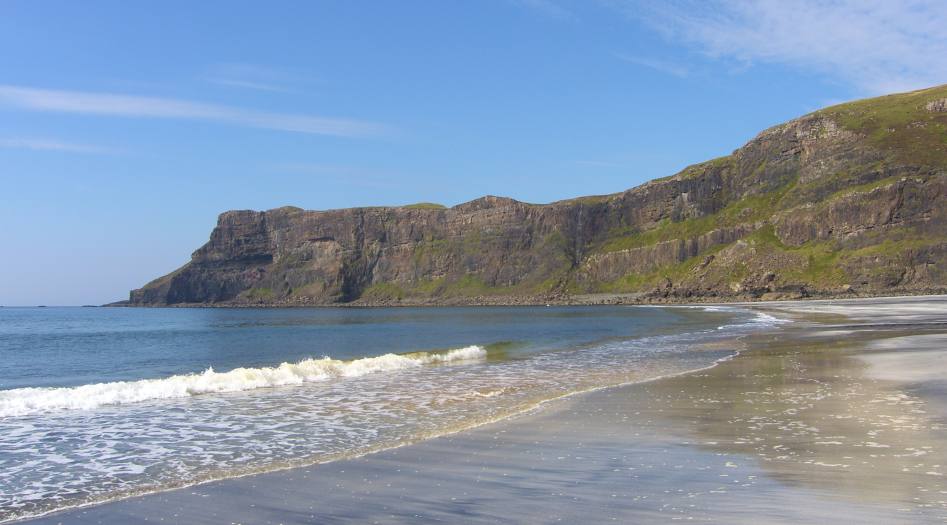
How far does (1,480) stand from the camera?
490 inches

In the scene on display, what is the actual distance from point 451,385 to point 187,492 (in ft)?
51.0

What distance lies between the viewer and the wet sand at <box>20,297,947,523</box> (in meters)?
9.32

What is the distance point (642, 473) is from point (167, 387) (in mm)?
19111

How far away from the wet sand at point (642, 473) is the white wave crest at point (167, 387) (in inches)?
516

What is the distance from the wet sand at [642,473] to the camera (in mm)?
9320

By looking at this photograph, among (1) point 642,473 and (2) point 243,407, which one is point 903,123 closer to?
(2) point 243,407

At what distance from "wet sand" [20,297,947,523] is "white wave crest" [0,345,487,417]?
13102 millimetres

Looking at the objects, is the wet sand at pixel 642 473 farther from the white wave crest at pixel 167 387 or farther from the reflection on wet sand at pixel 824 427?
the white wave crest at pixel 167 387

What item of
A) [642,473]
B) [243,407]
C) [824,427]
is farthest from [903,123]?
[642,473]

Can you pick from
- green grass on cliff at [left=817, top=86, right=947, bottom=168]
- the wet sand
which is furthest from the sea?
green grass on cliff at [left=817, top=86, right=947, bottom=168]

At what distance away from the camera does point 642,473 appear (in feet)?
37.4

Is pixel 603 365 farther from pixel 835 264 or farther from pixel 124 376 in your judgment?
pixel 835 264

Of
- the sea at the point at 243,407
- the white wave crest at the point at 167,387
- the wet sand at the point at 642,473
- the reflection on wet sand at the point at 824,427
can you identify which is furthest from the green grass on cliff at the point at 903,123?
the wet sand at the point at 642,473

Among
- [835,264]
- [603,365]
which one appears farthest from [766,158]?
[603,365]
